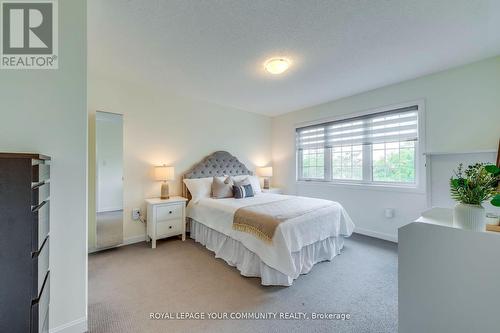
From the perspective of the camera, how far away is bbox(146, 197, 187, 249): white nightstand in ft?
9.93

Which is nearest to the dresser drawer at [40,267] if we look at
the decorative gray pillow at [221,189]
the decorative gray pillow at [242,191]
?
the decorative gray pillow at [221,189]

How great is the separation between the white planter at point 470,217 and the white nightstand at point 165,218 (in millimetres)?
3132

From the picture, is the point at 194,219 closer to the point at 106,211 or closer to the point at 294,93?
the point at 106,211

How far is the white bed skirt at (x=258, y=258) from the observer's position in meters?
2.08

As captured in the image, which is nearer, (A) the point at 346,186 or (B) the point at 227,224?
(B) the point at 227,224

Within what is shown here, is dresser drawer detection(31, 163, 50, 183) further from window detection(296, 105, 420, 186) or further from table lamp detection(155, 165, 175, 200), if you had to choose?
window detection(296, 105, 420, 186)

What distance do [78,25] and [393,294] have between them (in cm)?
350

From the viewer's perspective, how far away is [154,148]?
346cm

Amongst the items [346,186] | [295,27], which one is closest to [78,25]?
[295,27]

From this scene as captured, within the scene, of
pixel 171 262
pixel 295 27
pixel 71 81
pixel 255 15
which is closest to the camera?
pixel 71 81

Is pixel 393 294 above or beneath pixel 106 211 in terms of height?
beneath

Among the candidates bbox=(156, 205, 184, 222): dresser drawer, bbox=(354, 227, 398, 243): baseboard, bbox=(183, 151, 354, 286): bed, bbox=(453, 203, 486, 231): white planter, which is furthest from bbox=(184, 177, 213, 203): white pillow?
bbox=(453, 203, 486, 231): white planter

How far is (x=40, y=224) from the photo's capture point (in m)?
1.17

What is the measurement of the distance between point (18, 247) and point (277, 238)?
1794mm
